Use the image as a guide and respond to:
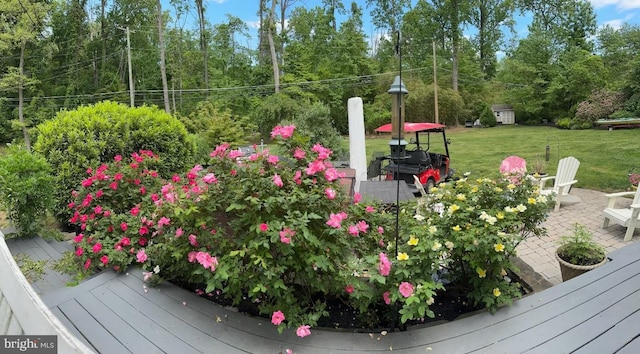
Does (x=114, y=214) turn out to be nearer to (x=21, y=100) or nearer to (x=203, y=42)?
(x=21, y=100)

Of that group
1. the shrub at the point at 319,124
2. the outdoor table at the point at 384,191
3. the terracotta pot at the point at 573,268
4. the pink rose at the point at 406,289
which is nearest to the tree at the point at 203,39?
the shrub at the point at 319,124

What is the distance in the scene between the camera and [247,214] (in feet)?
6.40

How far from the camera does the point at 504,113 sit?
2300 centimetres

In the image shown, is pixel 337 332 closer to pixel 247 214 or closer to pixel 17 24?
pixel 247 214

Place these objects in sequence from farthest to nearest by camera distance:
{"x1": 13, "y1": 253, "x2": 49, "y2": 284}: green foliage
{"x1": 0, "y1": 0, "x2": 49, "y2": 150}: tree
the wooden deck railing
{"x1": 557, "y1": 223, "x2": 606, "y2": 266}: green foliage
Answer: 1. {"x1": 0, "y1": 0, "x2": 49, "y2": 150}: tree
2. {"x1": 13, "y1": 253, "x2": 49, "y2": 284}: green foliage
3. {"x1": 557, "y1": 223, "x2": 606, "y2": 266}: green foliage
4. the wooden deck railing

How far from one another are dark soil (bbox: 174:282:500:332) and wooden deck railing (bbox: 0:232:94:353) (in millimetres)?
1012

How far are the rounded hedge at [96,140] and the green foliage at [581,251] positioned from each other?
489 centimetres

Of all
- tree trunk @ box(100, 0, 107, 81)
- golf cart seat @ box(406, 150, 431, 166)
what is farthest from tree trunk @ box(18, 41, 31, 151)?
golf cart seat @ box(406, 150, 431, 166)

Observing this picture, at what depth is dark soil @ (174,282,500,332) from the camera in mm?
2037

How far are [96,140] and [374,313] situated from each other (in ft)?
14.0

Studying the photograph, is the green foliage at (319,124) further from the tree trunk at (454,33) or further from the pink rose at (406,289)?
the tree trunk at (454,33)

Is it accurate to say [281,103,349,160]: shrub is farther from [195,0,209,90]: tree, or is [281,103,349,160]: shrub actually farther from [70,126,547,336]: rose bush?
[195,0,209,90]: tree

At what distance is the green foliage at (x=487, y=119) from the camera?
21.3 m

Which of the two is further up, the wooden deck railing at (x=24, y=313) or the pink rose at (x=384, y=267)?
the wooden deck railing at (x=24, y=313)
